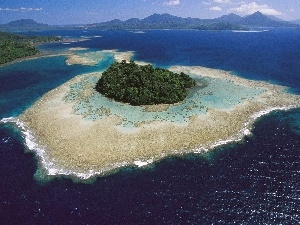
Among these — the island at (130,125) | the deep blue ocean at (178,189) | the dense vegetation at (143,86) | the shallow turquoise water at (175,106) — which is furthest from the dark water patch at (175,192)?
the dense vegetation at (143,86)

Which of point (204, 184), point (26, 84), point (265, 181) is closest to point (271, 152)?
point (265, 181)

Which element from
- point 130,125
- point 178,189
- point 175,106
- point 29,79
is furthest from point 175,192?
point 29,79

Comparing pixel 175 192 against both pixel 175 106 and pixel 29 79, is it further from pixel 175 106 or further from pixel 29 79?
pixel 29 79

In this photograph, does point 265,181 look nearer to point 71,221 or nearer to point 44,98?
point 71,221

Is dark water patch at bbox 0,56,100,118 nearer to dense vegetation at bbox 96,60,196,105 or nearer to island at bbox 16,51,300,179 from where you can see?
island at bbox 16,51,300,179

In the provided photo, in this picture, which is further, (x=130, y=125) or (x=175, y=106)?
(x=175, y=106)

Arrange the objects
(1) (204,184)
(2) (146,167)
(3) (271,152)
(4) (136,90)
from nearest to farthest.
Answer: (1) (204,184) < (2) (146,167) < (3) (271,152) < (4) (136,90)
